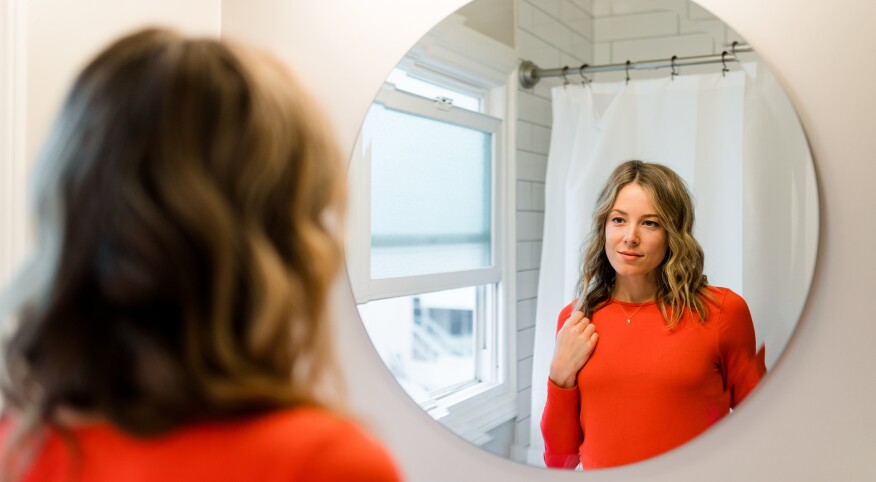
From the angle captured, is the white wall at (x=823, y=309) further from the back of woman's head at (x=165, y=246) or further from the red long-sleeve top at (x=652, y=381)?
the back of woman's head at (x=165, y=246)

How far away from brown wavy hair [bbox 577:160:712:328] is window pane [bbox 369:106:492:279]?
0.23m

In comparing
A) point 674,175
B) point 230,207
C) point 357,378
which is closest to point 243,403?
point 230,207

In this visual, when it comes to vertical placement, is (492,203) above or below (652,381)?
above

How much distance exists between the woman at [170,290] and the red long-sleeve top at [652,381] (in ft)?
2.18

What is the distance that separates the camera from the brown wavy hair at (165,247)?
539mm

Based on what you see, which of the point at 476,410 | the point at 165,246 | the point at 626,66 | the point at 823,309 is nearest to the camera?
the point at 165,246

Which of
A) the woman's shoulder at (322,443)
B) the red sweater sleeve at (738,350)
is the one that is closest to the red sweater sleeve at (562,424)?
the red sweater sleeve at (738,350)

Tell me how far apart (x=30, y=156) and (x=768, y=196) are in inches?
46.2

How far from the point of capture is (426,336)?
135 centimetres

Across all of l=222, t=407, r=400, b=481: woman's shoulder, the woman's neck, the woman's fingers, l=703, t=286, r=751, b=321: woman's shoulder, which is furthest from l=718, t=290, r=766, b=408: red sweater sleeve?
l=222, t=407, r=400, b=481: woman's shoulder

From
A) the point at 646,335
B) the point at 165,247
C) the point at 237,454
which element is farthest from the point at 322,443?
the point at 646,335

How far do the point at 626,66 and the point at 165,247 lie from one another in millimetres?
854

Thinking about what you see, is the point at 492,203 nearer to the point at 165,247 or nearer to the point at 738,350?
the point at 738,350

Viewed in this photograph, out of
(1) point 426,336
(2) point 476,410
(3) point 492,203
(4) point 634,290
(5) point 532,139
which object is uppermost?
(5) point 532,139
